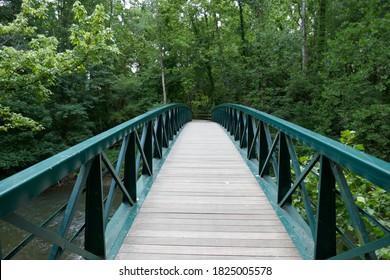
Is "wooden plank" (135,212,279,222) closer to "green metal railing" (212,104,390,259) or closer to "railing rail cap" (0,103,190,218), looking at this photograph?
"green metal railing" (212,104,390,259)

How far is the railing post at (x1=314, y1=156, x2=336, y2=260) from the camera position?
1.77m

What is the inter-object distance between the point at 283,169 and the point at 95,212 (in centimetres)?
186

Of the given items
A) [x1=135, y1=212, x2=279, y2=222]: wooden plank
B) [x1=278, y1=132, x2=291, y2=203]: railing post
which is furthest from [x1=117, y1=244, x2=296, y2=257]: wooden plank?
[x1=278, y1=132, x2=291, y2=203]: railing post

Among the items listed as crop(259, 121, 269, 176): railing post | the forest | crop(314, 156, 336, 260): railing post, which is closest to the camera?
crop(314, 156, 336, 260): railing post

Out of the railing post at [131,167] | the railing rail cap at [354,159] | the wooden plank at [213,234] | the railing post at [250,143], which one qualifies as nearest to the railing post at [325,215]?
the railing rail cap at [354,159]

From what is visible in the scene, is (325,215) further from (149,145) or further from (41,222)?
(41,222)

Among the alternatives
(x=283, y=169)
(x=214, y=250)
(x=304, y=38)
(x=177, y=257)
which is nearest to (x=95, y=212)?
(x=177, y=257)

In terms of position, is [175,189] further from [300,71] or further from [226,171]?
[300,71]

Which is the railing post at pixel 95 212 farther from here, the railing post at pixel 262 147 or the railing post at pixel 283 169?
the railing post at pixel 262 147

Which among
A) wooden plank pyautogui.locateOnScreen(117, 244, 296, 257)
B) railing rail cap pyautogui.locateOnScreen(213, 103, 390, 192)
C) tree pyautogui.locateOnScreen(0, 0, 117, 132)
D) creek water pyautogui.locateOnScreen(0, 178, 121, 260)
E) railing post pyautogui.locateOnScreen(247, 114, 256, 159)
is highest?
tree pyautogui.locateOnScreen(0, 0, 117, 132)

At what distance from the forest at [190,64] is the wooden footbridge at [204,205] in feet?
5.23

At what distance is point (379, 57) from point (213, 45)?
46.0 feet

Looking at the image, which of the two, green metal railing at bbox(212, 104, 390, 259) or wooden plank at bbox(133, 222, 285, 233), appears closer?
green metal railing at bbox(212, 104, 390, 259)

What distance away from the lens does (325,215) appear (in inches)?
71.7
